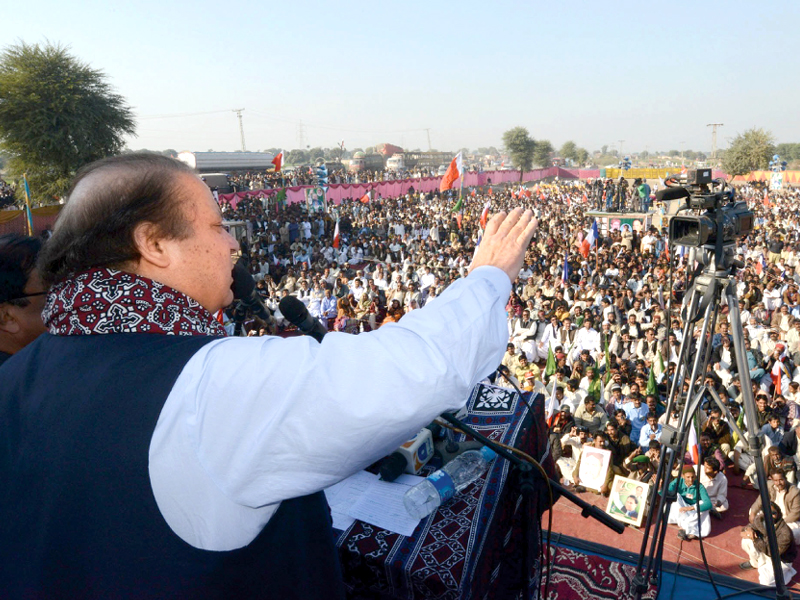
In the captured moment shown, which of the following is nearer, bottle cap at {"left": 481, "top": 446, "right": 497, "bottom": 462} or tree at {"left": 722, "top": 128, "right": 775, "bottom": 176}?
bottle cap at {"left": 481, "top": 446, "right": 497, "bottom": 462}

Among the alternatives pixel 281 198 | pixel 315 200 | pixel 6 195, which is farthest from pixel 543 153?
pixel 6 195

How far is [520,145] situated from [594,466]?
39218mm

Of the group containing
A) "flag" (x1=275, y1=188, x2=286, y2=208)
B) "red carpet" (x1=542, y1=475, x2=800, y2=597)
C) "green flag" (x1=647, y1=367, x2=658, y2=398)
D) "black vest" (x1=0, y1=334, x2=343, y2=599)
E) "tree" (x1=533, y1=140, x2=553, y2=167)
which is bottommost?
"red carpet" (x1=542, y1=475, x2=800, y2=597)

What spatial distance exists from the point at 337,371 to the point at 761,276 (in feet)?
35.8

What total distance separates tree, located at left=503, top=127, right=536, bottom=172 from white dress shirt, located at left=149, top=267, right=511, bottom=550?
A: 141ft

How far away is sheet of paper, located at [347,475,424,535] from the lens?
4.50 feet

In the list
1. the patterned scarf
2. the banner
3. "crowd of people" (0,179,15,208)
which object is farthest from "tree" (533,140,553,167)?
the patterned scarf

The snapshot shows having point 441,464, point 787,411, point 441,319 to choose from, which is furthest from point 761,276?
point 441,319

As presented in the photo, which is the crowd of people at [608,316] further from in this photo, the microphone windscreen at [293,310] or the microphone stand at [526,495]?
the microphone stand at [526,495]

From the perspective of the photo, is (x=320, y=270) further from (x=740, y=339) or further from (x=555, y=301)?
(x=740, y=339)

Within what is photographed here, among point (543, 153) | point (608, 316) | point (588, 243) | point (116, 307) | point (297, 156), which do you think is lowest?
point (608, 316)

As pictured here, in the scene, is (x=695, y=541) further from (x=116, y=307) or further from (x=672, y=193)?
(x=116, y=307)

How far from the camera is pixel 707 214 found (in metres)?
2.35

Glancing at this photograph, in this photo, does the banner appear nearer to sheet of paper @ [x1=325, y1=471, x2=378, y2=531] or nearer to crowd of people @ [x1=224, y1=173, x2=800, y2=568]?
crowd of people @ [x1=224, y1=173, x2=800, y2=568]
